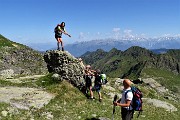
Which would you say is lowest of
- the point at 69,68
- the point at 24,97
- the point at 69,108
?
the point at 69,108

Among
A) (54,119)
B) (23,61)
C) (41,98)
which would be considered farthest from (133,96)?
(23,61)

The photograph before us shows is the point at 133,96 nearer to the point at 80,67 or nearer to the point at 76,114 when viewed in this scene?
the point at 76,114

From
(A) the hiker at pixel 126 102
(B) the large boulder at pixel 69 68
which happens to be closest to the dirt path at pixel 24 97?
(B) the large boulder at pixel 69 68

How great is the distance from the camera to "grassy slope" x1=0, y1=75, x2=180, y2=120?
2175 centimetres

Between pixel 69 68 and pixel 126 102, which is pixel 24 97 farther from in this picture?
pixel 126 102

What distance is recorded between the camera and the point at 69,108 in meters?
24.5

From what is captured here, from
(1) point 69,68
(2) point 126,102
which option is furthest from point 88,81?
(2) point 126,102

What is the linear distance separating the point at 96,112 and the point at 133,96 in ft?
28.1

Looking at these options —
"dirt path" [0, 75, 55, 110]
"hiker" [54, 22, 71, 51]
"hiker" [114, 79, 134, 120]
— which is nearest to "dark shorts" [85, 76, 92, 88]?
"dirt path" [0, 75, 55, 110]

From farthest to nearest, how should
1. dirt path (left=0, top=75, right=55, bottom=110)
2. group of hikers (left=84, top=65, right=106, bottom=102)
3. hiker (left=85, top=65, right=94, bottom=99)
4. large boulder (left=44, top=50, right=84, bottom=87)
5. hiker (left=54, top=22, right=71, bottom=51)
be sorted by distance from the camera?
hiker (left=54, top=22, right=71, bottom=51)
large boulder (left=44, top=50, right=84, bottom=87)
hiker (left=85, top=65, right=94, bottom=99)
group of hikers (left=84, top=65, right=106, bottom=102)
dirt path (left=0, top=75, right=55, bottom=110)

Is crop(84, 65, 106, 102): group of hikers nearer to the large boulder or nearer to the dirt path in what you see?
the large boulder

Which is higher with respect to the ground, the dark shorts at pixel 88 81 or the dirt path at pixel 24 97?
the dark shorts at pixel 88 81

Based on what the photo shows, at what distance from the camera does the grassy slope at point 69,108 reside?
21.8 meters

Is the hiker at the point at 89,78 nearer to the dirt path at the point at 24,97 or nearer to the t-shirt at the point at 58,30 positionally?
the dirt path at the point at 24,97
